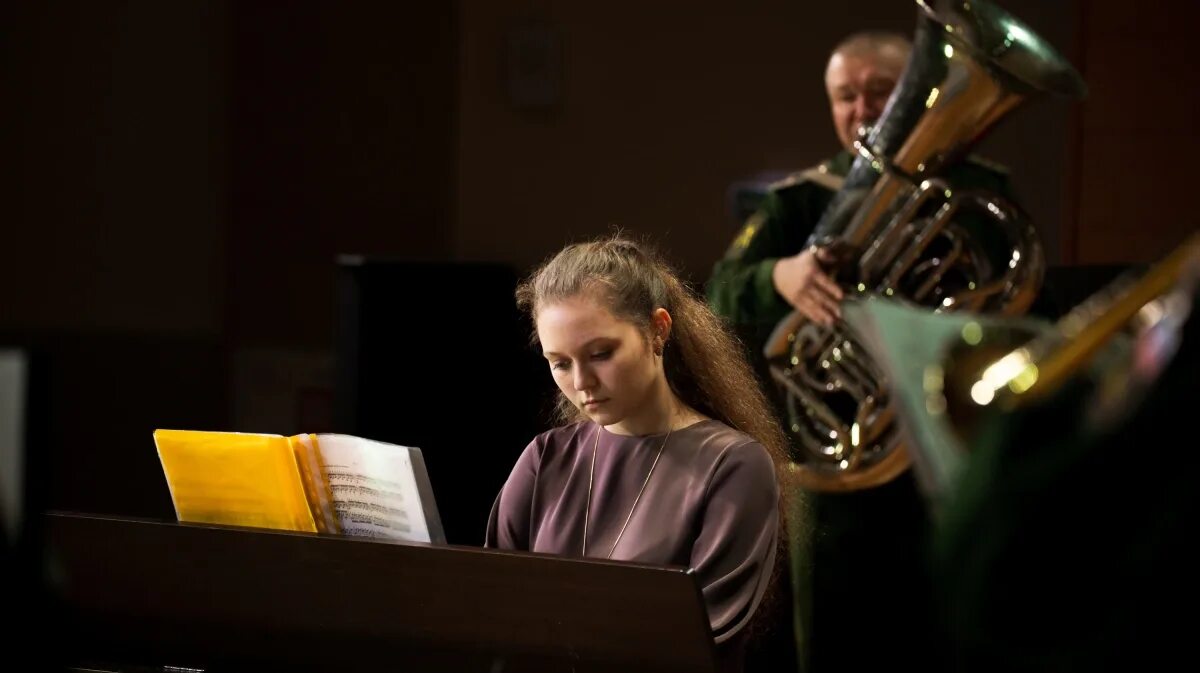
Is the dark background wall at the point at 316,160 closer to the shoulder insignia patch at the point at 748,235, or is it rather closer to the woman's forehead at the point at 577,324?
the shoulder insignia patch at the point at 748,235

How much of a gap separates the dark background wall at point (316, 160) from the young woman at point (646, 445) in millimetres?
2046

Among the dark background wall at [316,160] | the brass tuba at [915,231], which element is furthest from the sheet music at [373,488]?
the dark background wall at [316,160]

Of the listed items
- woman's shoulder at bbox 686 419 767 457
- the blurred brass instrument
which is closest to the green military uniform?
woman's shoulder at bbox 686 419 767 457

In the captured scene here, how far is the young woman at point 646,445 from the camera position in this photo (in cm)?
180

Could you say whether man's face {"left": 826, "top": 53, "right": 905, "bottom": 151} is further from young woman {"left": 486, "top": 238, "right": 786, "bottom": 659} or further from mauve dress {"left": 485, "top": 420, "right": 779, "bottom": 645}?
mauve dress {"left": 485, "top": 420, "right": 779, "bottom": 645}

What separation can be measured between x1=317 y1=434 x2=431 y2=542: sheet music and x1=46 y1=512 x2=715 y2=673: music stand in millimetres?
77

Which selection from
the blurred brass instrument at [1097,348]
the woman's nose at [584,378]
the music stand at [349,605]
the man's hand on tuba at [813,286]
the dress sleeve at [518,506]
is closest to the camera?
the blurred brass instrument at [1097,348]

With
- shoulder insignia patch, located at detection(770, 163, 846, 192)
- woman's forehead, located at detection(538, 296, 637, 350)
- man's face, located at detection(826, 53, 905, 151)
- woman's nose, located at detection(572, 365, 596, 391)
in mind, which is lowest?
woman's nose, located at detection(572, 365, 596, 391)

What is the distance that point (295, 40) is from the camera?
185 inches

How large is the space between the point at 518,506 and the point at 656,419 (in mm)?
Answer: 230

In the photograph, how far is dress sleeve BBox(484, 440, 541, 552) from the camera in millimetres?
2000

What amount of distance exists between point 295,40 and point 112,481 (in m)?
1.50

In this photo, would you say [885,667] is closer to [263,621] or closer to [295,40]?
[263,621]

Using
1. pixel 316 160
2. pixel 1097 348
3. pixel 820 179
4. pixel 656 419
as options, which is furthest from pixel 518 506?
pixel 316 160
